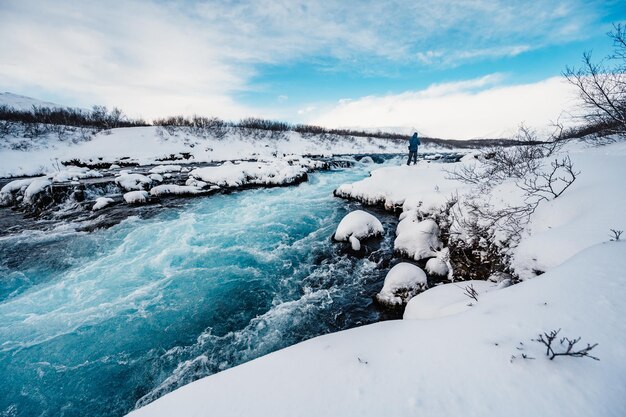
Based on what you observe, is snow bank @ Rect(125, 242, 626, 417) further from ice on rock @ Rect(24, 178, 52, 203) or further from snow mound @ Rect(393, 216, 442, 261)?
ice on rock @ Rect(24, 178, 52, 203)

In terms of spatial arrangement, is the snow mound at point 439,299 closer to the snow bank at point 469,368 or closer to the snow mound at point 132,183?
the snow bank at point 469,368

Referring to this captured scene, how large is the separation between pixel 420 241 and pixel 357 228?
2026mm

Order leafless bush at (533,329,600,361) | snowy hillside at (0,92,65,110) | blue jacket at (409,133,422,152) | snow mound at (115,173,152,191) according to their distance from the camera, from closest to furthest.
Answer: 1. leafless bush at (533,329,600,361)
2. blue jacket at (409,133,422,152)
3. snow mound at (115,173,152,191)
4. snowy hillside at (0,92,65,110)

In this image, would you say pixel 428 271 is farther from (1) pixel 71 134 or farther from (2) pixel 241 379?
(1) pixel 71 134

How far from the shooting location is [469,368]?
81.4 inches

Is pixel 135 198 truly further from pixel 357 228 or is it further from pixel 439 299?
pixel 439 299

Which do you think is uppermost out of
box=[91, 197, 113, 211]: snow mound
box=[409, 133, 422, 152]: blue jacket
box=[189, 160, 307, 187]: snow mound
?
box=[409, 133, 422, 152]: blue jacket

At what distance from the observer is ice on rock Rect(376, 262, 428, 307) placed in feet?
17.5

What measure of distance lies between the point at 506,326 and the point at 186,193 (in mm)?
16316

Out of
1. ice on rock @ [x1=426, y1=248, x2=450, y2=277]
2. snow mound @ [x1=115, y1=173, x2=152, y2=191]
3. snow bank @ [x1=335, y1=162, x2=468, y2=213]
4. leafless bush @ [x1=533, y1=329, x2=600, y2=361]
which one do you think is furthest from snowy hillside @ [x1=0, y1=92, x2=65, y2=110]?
leafless bush @ [x1=533, y1=329, x2=600, y2=361]

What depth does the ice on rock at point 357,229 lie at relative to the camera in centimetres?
845

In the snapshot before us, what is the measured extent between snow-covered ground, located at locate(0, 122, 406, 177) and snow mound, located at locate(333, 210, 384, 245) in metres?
26.1

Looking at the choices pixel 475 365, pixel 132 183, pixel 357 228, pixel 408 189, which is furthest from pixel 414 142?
pixel 132 183

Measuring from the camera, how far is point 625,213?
3.59 m
